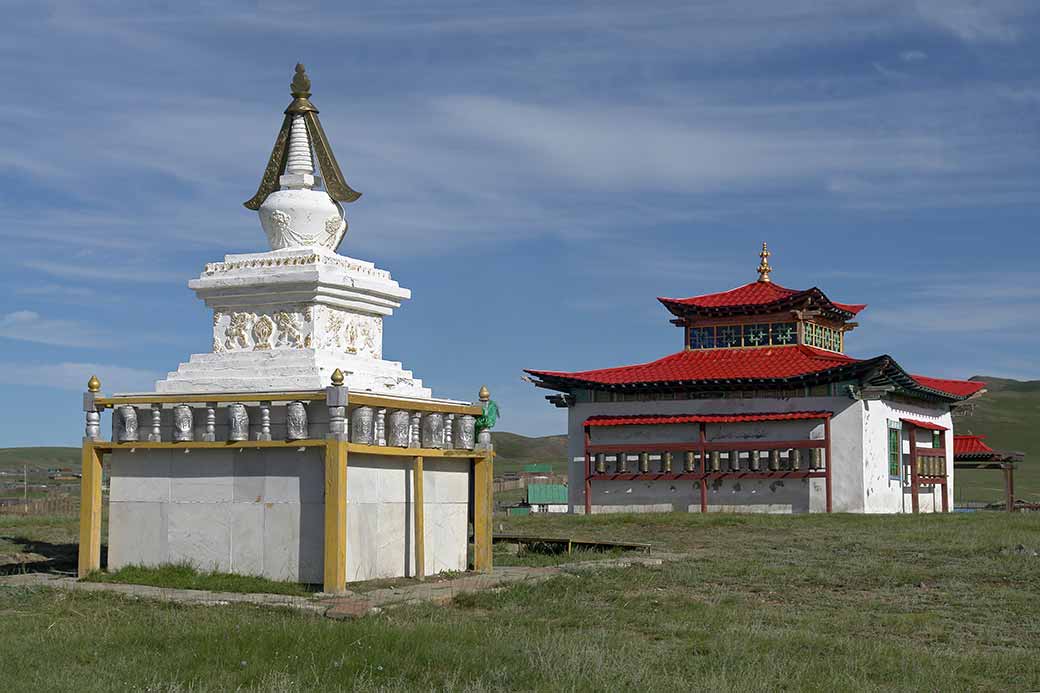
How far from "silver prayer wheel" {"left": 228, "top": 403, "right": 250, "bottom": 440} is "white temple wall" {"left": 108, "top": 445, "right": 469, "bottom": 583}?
12.0 inches

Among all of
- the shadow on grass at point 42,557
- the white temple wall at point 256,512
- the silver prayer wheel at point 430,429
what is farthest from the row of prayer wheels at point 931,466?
the white temple wall at point 256,512

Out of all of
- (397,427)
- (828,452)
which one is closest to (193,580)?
(397,427)

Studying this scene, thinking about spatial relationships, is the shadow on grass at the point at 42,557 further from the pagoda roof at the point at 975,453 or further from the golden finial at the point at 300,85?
the pagoda roof at the point at 975,453

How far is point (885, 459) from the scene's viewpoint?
138ft

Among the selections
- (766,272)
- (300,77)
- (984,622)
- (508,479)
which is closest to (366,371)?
(300,77)

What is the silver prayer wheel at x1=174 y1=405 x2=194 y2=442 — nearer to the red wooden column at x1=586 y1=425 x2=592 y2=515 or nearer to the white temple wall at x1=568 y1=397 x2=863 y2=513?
the white temple wall at x1=568 y1=397 x2=863 y2=513

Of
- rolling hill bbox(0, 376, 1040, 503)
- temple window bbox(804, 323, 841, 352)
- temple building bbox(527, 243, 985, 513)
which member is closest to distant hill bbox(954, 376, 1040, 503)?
rolling hill bbox(0, 376, 1040, 503)

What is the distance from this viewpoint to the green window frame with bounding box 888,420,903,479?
42594 mm

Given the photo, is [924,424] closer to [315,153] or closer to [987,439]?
[315,153]

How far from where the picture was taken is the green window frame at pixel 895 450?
1677 inches

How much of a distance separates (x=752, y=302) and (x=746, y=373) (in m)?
3.83

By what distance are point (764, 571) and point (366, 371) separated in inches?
277

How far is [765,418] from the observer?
1626 inches

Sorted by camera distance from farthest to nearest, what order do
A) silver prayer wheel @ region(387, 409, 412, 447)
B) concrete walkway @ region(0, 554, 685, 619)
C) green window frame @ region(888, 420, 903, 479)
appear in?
green window frame @ region(888, 420, 903, 479), silver prayer wheel @ region(387, 409, 412, 447), concrete walkway @ region(0, 554, 685, 619)
